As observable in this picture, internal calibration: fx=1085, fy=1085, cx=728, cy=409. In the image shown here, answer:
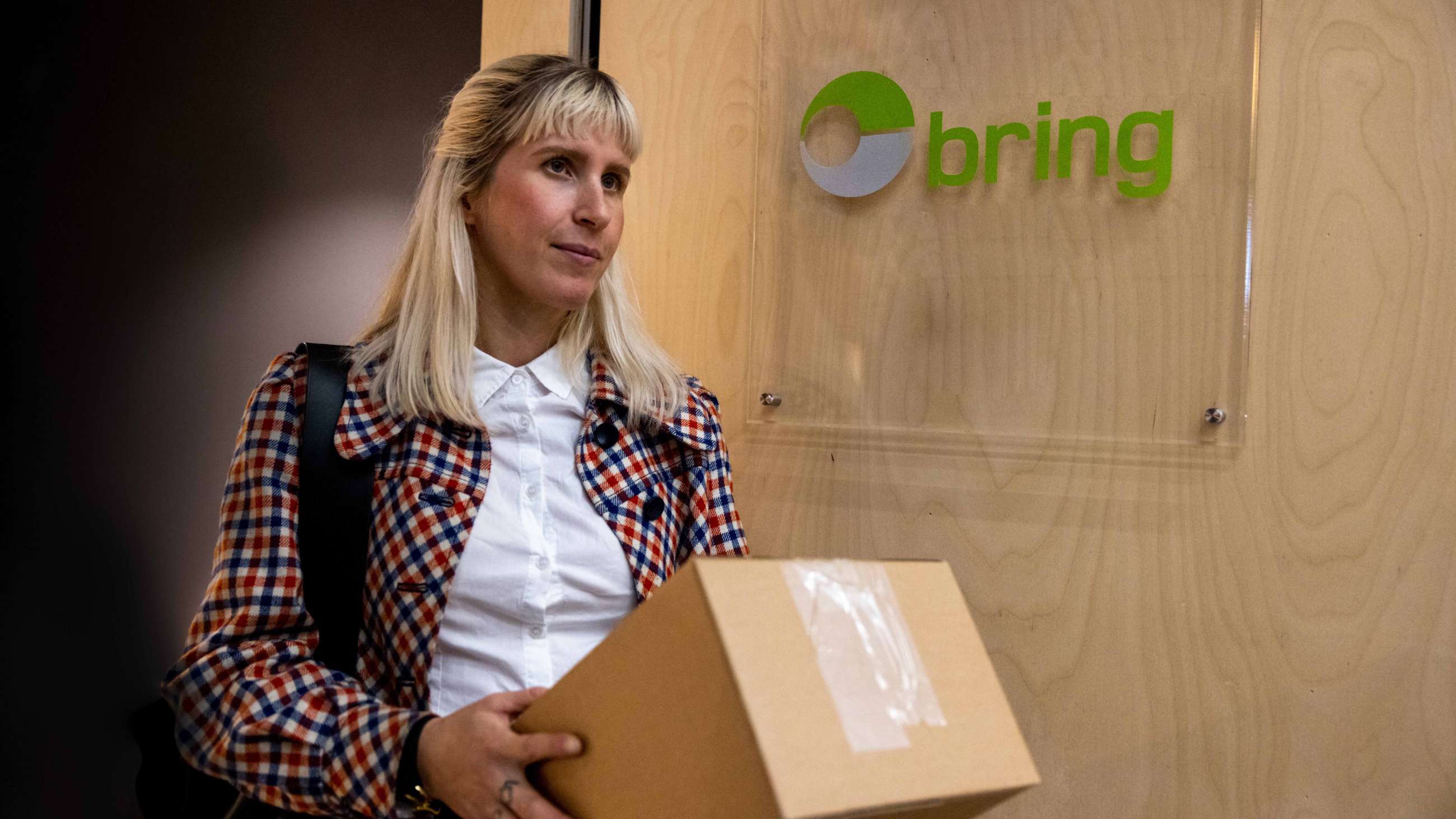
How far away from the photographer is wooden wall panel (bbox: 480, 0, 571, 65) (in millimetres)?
2496

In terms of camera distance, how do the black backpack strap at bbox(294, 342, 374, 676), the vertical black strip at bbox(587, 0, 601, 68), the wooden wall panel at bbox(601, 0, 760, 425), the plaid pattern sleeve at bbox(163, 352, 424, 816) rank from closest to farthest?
1. the plaid pattern sleeve at bbox(163, 352, 424, 816)
2. the black backpack strap at bbox(294, 342, 374, 676)
3. the wooden wall panel at bbox(601, 0, 760, 425)
4. the vertical black strip at bbox(587, 0, 601, 68)

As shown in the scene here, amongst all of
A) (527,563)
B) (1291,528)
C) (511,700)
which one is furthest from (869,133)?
(511,700)

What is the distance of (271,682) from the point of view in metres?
1.28

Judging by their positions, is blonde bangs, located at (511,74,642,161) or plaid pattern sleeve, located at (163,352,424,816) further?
blonde bangs, located at (511,74,642,161)

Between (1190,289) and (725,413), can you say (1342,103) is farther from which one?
(725,413)

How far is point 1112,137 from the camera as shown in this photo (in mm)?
1903

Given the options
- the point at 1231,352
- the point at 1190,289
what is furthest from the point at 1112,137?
the point at 1231,352

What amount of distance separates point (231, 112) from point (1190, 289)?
1694 mm

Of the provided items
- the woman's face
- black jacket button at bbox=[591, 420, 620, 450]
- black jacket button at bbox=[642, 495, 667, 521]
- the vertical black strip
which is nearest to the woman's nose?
the woman's face

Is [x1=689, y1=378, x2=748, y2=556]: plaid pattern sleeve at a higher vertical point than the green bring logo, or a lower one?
lower

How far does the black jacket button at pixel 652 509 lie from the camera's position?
155 centimetres

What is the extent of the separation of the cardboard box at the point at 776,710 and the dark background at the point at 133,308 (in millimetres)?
1146

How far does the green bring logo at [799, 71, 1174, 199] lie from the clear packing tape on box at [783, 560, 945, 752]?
1.24m

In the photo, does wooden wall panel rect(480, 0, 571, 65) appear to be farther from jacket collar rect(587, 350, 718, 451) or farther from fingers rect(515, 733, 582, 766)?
fingers rect(515, 733, 582, 766)
